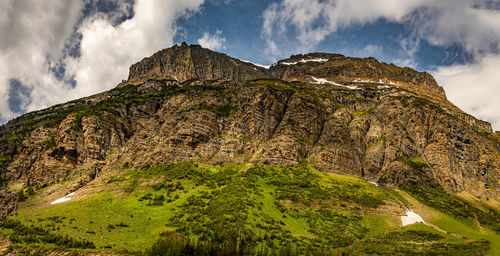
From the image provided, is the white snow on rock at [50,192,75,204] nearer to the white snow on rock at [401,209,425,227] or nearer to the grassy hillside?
the grassy hillside

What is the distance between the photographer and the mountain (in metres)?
60.7

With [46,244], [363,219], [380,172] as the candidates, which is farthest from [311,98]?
[46,244]

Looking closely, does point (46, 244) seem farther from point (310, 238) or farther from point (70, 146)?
point (70, 146)

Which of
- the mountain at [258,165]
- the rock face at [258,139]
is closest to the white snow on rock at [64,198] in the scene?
the mountain at [258,165]

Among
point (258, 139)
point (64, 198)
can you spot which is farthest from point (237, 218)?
point (64, 198)

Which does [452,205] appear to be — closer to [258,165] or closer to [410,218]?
[410,218]

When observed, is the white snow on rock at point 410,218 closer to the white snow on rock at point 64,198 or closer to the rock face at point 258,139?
the rock face at point 258,139

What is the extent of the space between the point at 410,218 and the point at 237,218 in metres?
49.4

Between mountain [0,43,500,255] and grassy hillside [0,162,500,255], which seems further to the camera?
mountain [0,43,500,255]

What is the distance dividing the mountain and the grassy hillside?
1.65 feet

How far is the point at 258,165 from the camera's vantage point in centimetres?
8894

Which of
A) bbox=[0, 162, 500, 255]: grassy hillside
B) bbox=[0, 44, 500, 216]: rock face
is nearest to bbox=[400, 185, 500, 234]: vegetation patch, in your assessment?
bbox=[0, 162, 500, 255]: grassy hillside

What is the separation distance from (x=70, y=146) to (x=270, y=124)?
255ft

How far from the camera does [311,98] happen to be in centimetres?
12731
